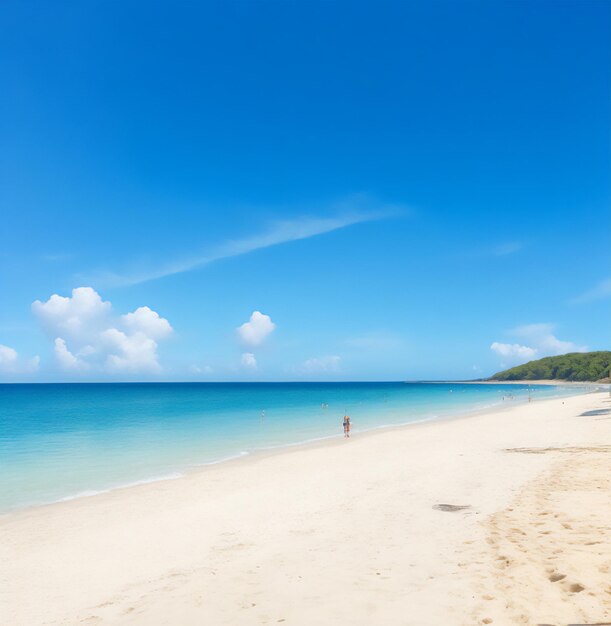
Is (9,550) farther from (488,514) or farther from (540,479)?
(540,479)

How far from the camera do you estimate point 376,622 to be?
568cm

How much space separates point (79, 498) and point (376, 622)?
41.2 feet

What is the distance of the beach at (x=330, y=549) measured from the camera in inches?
241

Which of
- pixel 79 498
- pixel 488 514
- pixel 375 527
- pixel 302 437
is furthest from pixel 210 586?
pixel 302 437

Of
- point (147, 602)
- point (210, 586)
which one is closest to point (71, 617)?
point (147, 602)

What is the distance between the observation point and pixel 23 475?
19.5m

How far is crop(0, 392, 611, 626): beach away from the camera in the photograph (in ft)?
20.1

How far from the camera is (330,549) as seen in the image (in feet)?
28.1

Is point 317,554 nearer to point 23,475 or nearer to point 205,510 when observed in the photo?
point 205,510

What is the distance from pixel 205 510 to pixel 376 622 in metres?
7.53

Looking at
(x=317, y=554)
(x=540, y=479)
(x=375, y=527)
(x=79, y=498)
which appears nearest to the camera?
(x=317, y=554)

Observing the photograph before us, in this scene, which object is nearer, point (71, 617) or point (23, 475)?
point (71, 617)

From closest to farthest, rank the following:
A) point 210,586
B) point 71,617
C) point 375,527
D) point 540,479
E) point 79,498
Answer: point 71,617, point 210,586, point 375,527, point 540,479, point 79,498

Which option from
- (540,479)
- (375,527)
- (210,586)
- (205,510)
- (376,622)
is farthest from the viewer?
(540,479)
